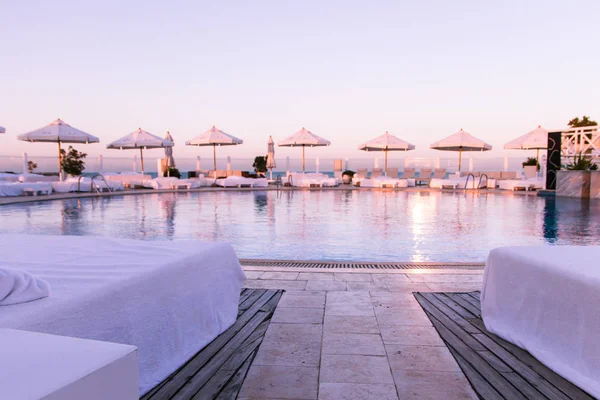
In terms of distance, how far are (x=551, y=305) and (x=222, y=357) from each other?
171 centimetres

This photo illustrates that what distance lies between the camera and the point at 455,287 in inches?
136

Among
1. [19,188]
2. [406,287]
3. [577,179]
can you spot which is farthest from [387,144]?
[406,287]

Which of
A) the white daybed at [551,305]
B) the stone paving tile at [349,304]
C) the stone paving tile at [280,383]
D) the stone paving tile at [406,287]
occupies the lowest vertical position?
the stone paving tile at [406,287]

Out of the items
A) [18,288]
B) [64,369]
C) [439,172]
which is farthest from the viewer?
[439,172]

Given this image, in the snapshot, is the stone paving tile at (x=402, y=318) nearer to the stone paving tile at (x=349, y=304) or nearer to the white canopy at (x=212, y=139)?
the stone paving tile at (x=349, y=304)

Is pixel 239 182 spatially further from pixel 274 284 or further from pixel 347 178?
pixel 274 284

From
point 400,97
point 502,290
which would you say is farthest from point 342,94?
point 502,290

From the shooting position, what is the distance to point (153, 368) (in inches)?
71.0

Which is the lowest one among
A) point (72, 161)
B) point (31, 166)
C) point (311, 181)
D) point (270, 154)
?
point (311, 181)

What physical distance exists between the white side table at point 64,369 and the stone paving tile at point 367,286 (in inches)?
102

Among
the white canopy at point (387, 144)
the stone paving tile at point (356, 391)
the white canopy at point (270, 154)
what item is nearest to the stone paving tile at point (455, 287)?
the stone paving tile at point (356, 391)

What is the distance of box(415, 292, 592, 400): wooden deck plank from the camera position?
176cm

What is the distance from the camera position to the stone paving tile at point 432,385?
173 cm

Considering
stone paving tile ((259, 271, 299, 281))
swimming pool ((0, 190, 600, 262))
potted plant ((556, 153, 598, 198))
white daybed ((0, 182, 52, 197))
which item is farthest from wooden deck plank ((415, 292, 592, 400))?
white daybed ((0, 182, 52, 197))
